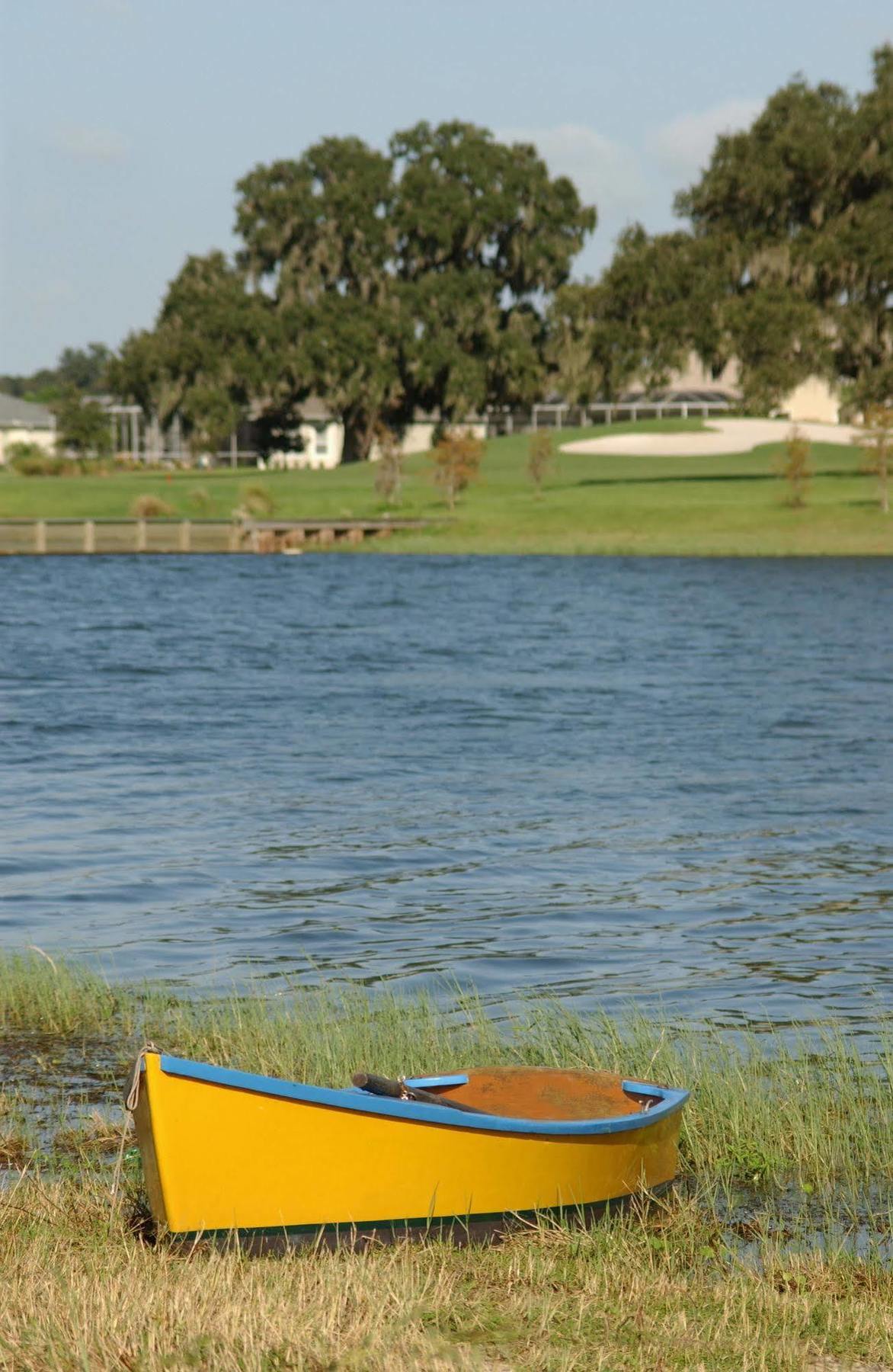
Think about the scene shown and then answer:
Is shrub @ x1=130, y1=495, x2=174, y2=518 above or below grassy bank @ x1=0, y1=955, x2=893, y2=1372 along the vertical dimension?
above

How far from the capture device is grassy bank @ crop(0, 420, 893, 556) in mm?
66375

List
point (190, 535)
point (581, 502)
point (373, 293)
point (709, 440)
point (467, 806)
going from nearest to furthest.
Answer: point (467, 806), point (190, 535), point (581, 502), point (709, 440), point (373, 293)

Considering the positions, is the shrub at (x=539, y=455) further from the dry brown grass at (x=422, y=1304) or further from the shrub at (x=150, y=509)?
the dry brown grass at (x=422, y=1304)

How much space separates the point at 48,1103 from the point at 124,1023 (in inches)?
63.9

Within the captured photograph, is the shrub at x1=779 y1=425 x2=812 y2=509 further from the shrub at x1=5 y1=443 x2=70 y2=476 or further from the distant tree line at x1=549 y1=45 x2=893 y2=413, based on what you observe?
the shrub at x1=5 y1=443 x2=70 y2=476

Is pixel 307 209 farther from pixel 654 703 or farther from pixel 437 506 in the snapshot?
pixel 654 703

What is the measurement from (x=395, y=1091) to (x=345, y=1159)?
24.3 inches

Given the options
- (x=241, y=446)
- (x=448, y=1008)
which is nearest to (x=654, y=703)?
(x=448, y=1008)

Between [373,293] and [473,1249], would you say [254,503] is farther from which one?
[473,1249]

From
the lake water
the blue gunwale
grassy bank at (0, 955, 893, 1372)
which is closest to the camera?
grassy bank at (0, 955, 893, 1372)

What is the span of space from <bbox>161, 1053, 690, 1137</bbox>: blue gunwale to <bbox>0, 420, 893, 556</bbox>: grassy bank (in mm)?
57945

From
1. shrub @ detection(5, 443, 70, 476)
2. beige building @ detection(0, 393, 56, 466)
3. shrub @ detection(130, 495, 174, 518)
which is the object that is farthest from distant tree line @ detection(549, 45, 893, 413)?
beige building @ detection(0, 393, 56, 466)

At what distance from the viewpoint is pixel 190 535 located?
7088cm

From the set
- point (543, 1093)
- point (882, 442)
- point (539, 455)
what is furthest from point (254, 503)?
point (543, 1093)
